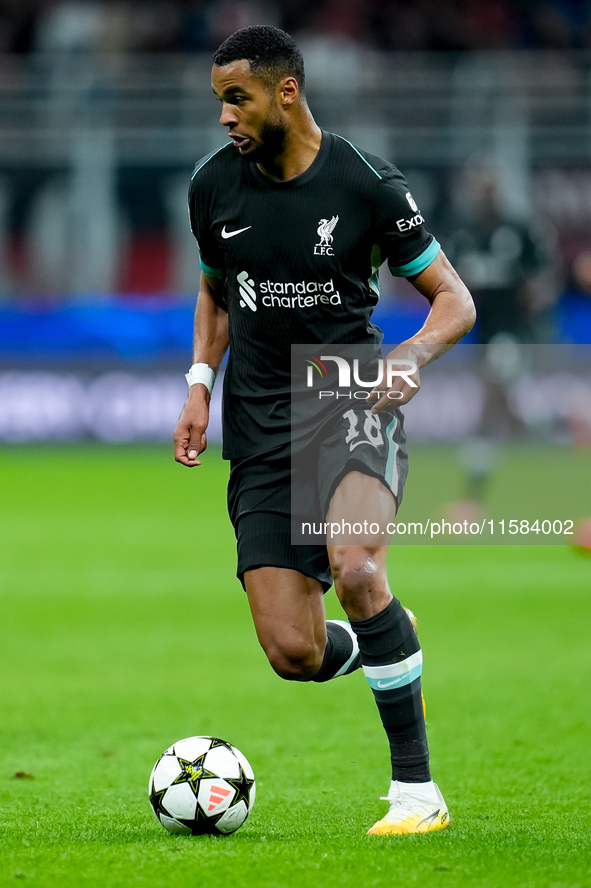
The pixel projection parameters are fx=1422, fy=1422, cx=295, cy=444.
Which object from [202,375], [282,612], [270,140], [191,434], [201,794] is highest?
[270,140]

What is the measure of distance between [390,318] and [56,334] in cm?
380

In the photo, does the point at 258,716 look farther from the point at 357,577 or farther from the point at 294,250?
the point at 294,250

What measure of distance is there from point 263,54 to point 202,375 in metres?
1.06

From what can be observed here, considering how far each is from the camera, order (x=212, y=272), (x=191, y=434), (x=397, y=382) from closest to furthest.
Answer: (x=397, y=382)
(x=191, y=434)
(x=212, y=272)

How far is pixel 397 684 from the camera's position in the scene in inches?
162

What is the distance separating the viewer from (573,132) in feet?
58.1

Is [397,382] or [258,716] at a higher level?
[397,382]

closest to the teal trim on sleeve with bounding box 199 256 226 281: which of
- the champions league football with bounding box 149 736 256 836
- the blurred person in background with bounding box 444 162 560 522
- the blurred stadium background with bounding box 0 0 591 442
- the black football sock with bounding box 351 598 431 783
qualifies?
the black football sock with bounding box 351 598 431 783

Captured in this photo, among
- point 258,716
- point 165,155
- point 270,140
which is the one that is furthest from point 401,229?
point 165,155

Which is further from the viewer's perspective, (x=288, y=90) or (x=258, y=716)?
(x=258, y=716)

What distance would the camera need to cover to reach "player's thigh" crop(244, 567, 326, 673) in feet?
14.3

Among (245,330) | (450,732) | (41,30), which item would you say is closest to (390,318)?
(41,30)

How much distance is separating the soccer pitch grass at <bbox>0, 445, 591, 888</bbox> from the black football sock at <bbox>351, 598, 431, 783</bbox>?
0.74 ft

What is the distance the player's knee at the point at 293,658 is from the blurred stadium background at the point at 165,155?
9.87 m
